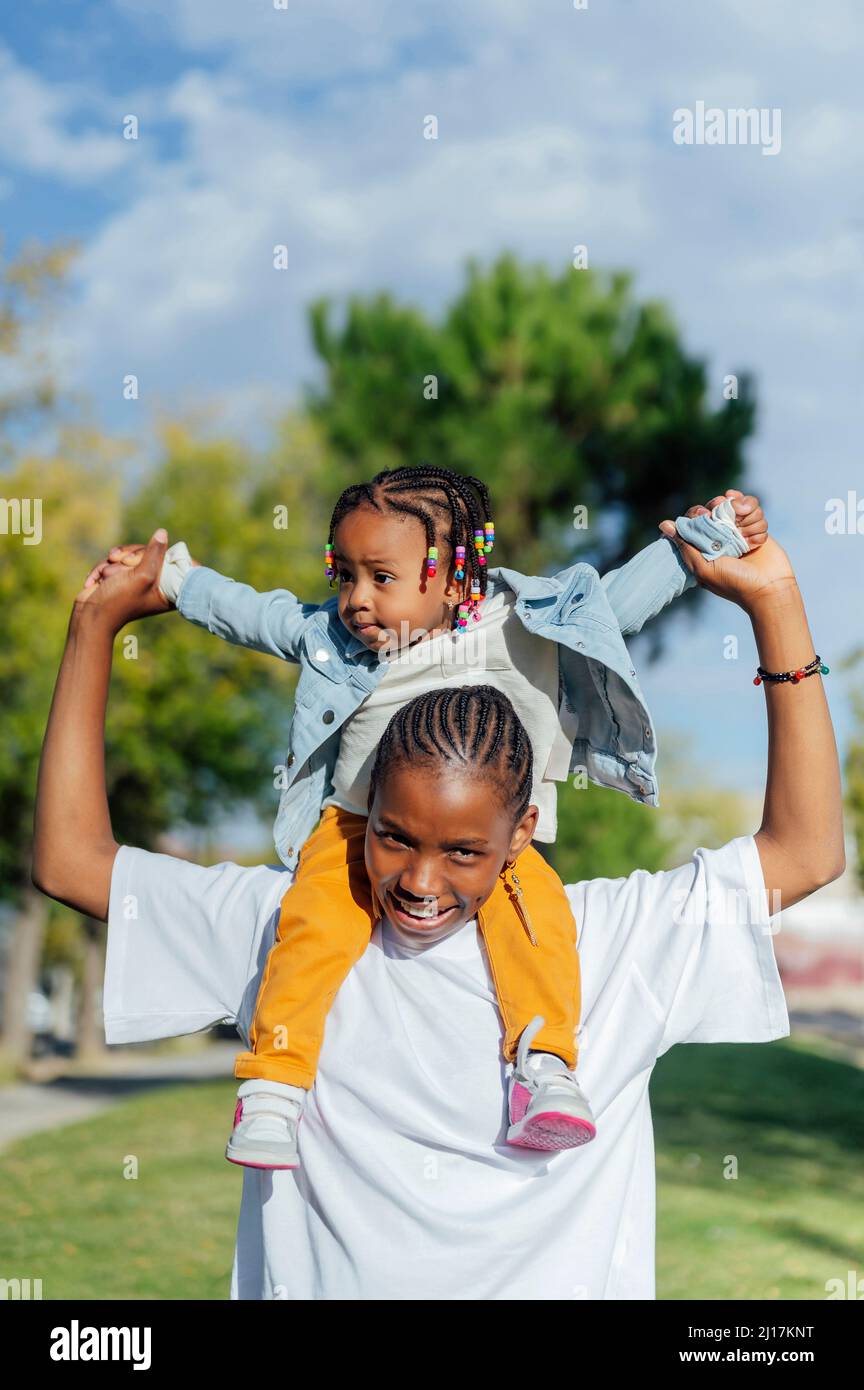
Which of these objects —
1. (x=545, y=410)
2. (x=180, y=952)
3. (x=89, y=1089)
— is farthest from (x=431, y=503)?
(x=89, y=1089)

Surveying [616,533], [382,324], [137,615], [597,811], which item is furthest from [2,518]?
[137,615]

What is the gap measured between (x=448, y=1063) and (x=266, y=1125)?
0.29 meters

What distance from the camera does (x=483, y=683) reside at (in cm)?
238

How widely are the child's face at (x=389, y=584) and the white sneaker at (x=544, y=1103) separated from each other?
694 millimetres

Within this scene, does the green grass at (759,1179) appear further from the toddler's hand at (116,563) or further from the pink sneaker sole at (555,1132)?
the toddler's hand at (116,563)

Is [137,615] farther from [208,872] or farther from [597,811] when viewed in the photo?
[597,811]

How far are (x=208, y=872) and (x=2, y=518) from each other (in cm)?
1481

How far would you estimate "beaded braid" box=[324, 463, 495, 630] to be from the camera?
2.46m

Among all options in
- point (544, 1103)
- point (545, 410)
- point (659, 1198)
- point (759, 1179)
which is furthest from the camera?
point (545, 410)

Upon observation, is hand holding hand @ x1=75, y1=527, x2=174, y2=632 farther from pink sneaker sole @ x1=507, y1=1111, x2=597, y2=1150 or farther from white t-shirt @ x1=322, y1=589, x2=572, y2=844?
pink sneaker sole @ x1=507, y1=1111, x2=597, y2=1150

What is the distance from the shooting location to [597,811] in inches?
904

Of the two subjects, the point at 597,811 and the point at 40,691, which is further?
the point at 597,811

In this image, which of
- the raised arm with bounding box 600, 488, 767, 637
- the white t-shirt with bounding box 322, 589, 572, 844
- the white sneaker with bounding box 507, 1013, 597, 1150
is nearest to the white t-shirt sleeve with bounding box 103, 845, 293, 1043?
the white t-shirt with bounding box 322, 589, 572, 844

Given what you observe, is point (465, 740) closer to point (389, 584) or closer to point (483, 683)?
point (483, 683)
